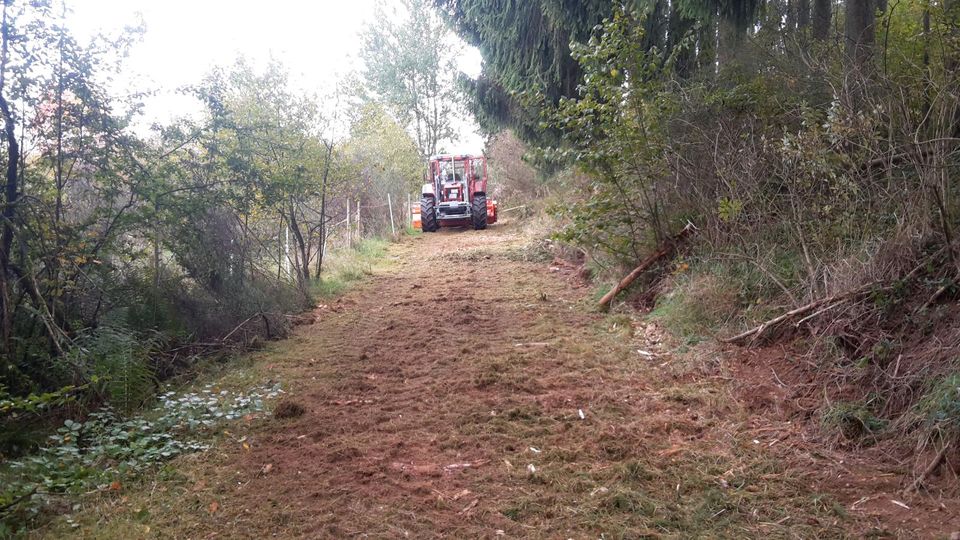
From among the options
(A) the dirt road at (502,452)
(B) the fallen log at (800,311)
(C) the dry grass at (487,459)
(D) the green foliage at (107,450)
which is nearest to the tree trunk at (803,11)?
(A) the dirt road at (502,452)

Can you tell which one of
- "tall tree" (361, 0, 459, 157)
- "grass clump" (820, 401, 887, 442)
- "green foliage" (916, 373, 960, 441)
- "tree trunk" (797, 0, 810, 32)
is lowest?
"grass clump" (820, 401, 887, 442)

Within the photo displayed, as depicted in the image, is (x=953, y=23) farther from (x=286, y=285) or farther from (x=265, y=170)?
(x=286, y=285)

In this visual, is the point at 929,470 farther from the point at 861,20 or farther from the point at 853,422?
the point at 861,20

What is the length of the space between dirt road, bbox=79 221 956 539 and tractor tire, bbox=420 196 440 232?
1320cm

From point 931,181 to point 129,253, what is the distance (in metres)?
6.47

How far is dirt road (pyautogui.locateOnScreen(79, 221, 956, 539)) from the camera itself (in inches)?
120

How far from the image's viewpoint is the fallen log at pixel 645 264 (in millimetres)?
7469

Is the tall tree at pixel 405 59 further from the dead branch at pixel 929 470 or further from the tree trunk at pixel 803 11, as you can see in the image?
the dead branch at pixel 929 470

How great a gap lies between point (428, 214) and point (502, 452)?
16400 millimetres

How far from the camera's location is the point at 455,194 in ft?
67.1

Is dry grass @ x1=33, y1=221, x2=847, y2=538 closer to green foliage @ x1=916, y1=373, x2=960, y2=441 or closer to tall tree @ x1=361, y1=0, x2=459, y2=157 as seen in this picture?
green foliage @ x1=916, y1=373, x2=960, y2=441

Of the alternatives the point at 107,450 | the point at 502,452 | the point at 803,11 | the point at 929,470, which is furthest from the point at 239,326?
the point at 803,11

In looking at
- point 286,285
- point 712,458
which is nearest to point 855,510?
point 712,458

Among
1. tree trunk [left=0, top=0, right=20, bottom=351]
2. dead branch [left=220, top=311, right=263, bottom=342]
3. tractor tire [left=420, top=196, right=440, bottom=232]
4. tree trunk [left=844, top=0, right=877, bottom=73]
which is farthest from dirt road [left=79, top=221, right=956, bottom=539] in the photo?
tractor tire [left=420, top=196, right=440, bottom=232]
